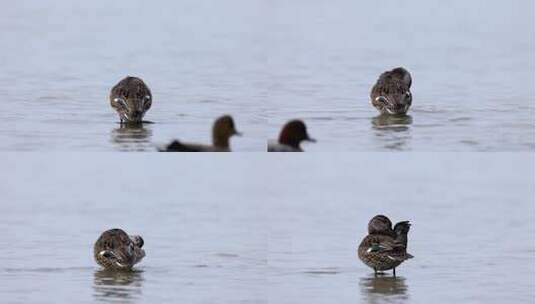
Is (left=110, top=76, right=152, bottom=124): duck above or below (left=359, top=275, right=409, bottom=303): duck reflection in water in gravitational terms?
above

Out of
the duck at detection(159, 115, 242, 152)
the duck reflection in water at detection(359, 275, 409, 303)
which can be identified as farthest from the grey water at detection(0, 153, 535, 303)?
the duck at detection(159, 115, 242, 152)

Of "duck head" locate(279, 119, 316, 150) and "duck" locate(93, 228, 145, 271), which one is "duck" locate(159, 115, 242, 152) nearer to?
"duck head" locate(279, 119, 316, 150)

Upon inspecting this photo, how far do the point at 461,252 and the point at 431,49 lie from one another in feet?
10.4

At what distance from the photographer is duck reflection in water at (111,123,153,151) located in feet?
35.2

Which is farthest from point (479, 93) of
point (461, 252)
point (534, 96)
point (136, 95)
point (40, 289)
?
point (40, 289)

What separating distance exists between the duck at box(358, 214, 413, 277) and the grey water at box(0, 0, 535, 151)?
0.58 metres

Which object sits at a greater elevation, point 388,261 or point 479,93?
point 479,93

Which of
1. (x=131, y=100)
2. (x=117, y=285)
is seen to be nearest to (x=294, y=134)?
(x=131, y=100)

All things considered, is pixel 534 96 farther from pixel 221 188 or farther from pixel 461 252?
pixel 221 188

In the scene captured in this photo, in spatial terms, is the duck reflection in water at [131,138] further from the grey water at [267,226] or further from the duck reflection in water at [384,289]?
the duck reflection in water at [384,289]

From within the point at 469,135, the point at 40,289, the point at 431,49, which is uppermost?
the point at 431,49

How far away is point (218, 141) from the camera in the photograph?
1071 cm

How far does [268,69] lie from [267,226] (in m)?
1.22

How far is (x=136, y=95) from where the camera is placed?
36.4ft
